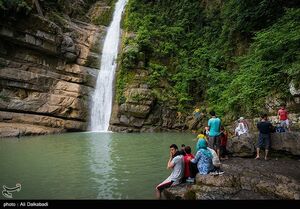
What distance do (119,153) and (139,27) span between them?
64.8 ft

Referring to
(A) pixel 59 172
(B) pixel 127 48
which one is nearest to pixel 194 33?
(B) pixel 127 48

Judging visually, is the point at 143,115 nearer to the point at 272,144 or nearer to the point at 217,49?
the point at 217,49

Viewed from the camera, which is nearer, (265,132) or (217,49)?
(265,132)

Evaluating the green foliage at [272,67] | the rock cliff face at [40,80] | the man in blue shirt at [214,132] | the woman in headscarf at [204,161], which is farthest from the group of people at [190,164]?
the rock cliff face at [40,80]

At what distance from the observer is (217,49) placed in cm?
2828

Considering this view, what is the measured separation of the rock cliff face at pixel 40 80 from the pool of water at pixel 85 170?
28.6 feet

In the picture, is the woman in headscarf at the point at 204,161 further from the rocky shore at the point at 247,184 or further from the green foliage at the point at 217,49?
the green foliage at the point at 217,49

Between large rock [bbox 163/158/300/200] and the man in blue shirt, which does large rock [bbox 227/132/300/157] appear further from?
large rock [bbox 163/158/300/200]

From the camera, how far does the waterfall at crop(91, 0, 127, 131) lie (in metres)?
27.5

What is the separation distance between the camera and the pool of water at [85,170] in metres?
8.33

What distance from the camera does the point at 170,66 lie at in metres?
29.7

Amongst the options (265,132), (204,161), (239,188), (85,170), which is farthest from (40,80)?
(239,188)

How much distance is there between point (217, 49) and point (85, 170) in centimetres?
2079

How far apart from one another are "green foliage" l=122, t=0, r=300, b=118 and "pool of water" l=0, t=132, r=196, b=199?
6508mm
